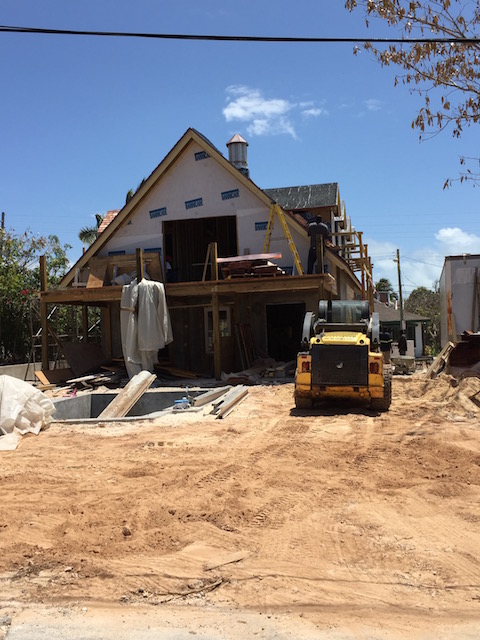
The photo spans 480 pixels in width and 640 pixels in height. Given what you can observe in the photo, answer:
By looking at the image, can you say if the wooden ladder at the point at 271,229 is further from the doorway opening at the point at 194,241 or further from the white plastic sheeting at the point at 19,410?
the white plastic sheeting at the point at 19,410

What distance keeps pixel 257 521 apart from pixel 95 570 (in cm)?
155

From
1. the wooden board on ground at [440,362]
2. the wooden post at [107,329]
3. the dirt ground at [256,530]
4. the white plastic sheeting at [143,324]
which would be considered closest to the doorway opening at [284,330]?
the wooden post at [107,329]

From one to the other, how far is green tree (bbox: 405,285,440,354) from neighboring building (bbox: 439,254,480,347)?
85.4ft

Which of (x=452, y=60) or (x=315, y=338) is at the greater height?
(x=452, y=60)

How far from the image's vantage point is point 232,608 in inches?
142

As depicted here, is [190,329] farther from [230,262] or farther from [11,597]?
[11,597]

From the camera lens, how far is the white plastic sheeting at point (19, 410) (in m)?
9.30

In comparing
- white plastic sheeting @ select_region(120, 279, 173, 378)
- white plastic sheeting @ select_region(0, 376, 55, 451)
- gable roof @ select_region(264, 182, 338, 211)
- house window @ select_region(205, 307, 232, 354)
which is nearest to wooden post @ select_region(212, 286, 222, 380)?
white plastic sheeting @ select_region(120, 279, 173, 378)

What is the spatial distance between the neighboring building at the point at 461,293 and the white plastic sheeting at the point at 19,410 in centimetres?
1164

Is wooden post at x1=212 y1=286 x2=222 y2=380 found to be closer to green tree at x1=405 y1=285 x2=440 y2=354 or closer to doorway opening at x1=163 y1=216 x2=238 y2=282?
doorway opening at x1=163 y1=216 x2=238 y2=282

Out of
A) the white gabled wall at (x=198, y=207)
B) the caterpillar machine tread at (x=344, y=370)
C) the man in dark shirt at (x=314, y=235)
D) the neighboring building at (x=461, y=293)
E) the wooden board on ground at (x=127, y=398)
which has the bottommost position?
the wooden board on ground at (x=127, y=398)

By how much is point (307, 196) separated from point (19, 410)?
1817 cm

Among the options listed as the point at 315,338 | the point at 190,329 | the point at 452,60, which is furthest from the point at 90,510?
the point at 190,329

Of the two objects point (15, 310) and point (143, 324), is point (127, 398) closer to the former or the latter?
point (143, 324)
